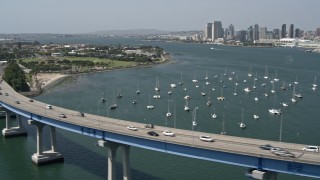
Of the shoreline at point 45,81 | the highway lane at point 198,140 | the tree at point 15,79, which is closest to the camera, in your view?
the highway lane at point 198,140

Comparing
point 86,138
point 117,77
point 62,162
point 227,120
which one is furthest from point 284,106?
point 117,77

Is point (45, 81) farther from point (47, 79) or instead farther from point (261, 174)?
point (261, 174)

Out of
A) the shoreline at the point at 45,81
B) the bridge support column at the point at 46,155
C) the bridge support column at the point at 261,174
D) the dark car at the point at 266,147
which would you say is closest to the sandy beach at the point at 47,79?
the shoreline at the point at 45,81

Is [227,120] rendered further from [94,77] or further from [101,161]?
[94,77]

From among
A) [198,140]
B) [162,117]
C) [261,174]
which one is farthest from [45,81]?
[261,174]

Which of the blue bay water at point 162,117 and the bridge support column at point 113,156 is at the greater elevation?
the bridge support column at point 113,156

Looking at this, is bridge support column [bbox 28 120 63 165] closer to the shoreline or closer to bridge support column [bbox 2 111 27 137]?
bridge support column [bbox 2 111 27 137]

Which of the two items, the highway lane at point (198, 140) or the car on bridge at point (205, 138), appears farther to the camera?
the car on bridge at point (205, 138)

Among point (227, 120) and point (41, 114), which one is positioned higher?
point (41, 114)

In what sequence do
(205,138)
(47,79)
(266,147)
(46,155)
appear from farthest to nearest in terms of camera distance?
(47,79)
(46,155)
(205,138)
(266,147)

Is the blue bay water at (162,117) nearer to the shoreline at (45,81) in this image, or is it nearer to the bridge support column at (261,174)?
the shoreline at (45,81)

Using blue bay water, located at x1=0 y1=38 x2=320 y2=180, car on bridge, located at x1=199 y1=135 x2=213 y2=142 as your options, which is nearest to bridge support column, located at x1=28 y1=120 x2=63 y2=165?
blue bay water, located at x1=0 y1=38 x2=320 y2=180
